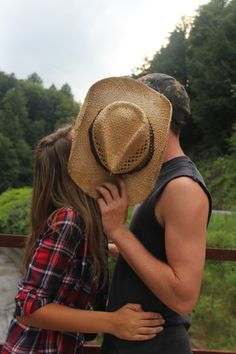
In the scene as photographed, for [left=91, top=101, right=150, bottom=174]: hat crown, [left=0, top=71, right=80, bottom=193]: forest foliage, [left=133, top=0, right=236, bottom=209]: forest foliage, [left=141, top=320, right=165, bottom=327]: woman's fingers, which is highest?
[left=91, top=101, right=150, bottom=174]: hat crown

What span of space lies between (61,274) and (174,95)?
68cm

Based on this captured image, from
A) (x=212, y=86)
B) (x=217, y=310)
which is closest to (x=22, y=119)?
(x=212, y=86)

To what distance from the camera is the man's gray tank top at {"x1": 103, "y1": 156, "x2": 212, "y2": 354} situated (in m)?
1.54

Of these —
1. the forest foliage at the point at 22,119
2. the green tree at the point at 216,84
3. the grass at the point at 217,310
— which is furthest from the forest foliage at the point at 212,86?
the forest foliage at the point at 22,119

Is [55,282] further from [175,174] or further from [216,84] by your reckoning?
[216,84]

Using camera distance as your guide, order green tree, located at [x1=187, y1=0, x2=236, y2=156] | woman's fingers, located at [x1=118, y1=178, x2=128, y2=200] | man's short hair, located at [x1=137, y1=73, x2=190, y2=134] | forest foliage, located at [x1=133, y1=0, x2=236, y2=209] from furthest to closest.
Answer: green tree, located at [x1=187, y1=0, x2=236, y2=156] < forest foliage, located at [x1=133, y1=0, x2=236, y2=209] < man's short hair, located at [x1=137, y1=73, x2=190, y2=134] < woman's fingers, located at [x1=118, y1=178, x2=128, y2=200]

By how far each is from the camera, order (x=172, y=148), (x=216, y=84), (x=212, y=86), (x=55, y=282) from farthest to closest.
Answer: (x=212, y=86) → (x=216, y=84) → (x=172, y=148) → (x=55, y=282)

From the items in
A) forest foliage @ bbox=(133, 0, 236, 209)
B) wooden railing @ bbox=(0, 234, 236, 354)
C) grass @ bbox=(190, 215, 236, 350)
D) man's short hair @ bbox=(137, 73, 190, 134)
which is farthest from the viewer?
forest foliage @ bbox=(133, 0, 236, 209)

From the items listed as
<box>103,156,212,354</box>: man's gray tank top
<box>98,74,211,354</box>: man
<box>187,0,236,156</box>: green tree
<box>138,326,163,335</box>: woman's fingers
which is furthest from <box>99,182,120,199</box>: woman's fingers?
<box>187,0,236,156</box>: green tree

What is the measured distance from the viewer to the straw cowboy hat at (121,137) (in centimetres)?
145

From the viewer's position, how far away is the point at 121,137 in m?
1.45

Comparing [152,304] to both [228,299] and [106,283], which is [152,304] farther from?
[228,299]

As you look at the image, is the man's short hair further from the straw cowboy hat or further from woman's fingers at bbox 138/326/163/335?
woman's fingers at bbox 138/326/163/335

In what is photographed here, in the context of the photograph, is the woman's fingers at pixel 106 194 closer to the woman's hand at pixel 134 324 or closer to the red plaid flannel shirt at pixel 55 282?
the red plaid flannel shirt at pixel 55 282
